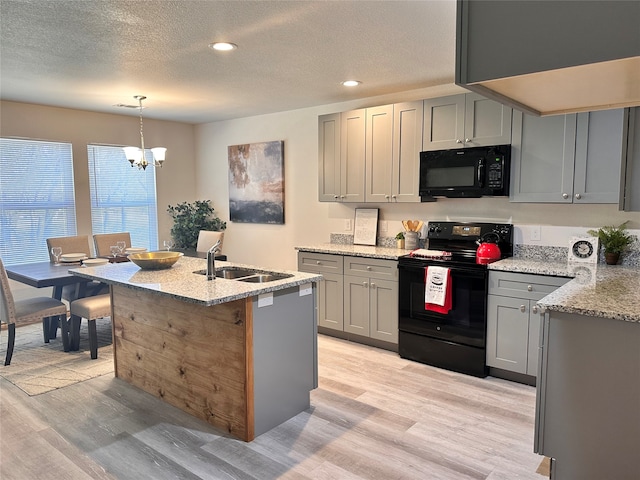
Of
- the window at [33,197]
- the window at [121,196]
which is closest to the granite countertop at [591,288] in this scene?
the window at [121,196]

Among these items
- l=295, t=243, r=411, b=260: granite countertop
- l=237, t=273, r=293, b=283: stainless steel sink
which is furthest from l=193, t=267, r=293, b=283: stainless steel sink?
l=295, t=243, r=411, b=260: granite countertop

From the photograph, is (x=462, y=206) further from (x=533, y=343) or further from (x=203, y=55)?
(x=203, y=55)

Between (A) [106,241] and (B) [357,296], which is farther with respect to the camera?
(A) [106,241]

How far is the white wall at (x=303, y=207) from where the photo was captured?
3674 millimetres

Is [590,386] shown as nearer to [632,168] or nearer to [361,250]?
[632,168]

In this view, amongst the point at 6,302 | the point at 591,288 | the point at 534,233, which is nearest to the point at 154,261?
the point at 6,302

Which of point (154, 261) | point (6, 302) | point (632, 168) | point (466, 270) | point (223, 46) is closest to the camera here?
point (632, 168)

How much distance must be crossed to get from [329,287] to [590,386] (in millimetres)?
2692

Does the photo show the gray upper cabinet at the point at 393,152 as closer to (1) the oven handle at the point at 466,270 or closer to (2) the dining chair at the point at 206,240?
(1) the oven handle at the point at 466,270

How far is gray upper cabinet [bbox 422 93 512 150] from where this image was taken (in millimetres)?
3592

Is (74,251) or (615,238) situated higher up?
(615,238)

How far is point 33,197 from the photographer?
5.11 metres

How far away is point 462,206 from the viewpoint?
413cm

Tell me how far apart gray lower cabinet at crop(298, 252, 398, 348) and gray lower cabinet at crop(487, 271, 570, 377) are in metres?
0.85
